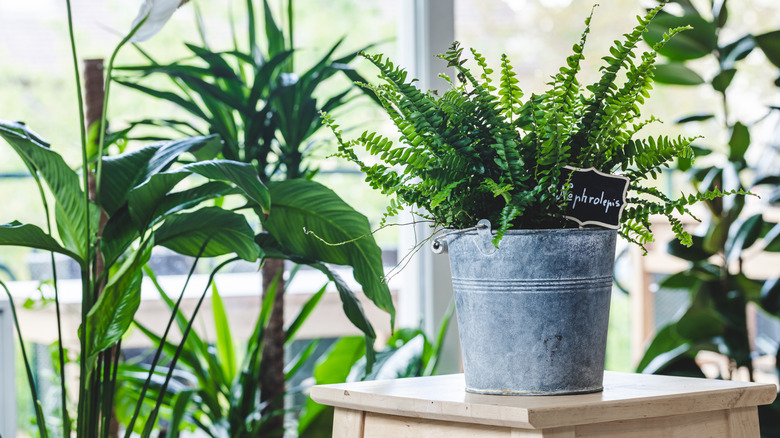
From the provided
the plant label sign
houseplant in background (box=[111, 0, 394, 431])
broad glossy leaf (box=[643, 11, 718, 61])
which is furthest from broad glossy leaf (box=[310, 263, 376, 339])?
broad glossy leaf (box=[643, 11, 718, 61])

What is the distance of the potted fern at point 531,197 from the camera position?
0.83 meters

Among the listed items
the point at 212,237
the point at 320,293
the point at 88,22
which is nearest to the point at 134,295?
the point at 212,237

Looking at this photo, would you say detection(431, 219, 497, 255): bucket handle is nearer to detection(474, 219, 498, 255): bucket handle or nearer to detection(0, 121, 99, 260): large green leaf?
detection(474, 219, 498, 255): bucket handle

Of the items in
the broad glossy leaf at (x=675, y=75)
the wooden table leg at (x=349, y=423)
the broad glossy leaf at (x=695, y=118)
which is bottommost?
the wooden table leg at (x=349, y=423)

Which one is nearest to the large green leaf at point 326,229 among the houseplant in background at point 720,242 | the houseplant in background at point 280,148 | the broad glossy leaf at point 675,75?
the houseplant in background at point 280,148

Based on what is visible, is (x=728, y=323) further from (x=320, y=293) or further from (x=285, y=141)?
(x=285, y=141)

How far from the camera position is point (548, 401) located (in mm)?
787

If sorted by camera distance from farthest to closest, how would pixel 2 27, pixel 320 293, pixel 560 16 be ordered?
pixel 560 16
pixel 2 27
pixel 320 293

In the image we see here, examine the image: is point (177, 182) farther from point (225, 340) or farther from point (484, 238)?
point (225, 340)

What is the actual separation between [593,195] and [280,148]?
3.03 feet

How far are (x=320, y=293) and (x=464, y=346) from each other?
0.75 meters

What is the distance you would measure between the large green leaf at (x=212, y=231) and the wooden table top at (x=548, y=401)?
32 cm

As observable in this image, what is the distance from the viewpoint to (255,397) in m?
1.66

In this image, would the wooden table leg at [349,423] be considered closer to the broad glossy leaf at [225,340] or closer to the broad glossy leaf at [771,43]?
the broad glossy leaf at [225,340]
